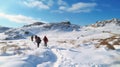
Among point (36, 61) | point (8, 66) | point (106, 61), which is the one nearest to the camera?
point (8, 66)

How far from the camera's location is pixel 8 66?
427 inches

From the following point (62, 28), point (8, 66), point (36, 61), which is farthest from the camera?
point (62, 28)

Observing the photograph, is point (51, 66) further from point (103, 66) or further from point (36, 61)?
point (103, 66)

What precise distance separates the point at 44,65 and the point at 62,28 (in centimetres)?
11711

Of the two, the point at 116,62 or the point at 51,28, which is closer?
the point at 116,62

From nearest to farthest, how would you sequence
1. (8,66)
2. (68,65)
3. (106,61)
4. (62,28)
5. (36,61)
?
(8,66)
(68,65)
(106,61)
(36,61)
(62,28)

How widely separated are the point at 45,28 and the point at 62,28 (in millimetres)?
12013

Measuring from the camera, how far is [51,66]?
11914mm

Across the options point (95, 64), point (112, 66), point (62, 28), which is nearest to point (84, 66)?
point (95, 64)

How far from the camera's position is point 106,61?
41.5 feet

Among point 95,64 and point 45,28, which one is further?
point 45,28

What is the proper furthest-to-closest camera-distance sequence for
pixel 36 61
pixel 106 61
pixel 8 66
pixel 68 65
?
pixel 36 61
pixel 106 61
pixel 68 65
pixel 8 66

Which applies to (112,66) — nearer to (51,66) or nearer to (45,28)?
(51,66)

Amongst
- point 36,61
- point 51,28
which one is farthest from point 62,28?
point 36,61
